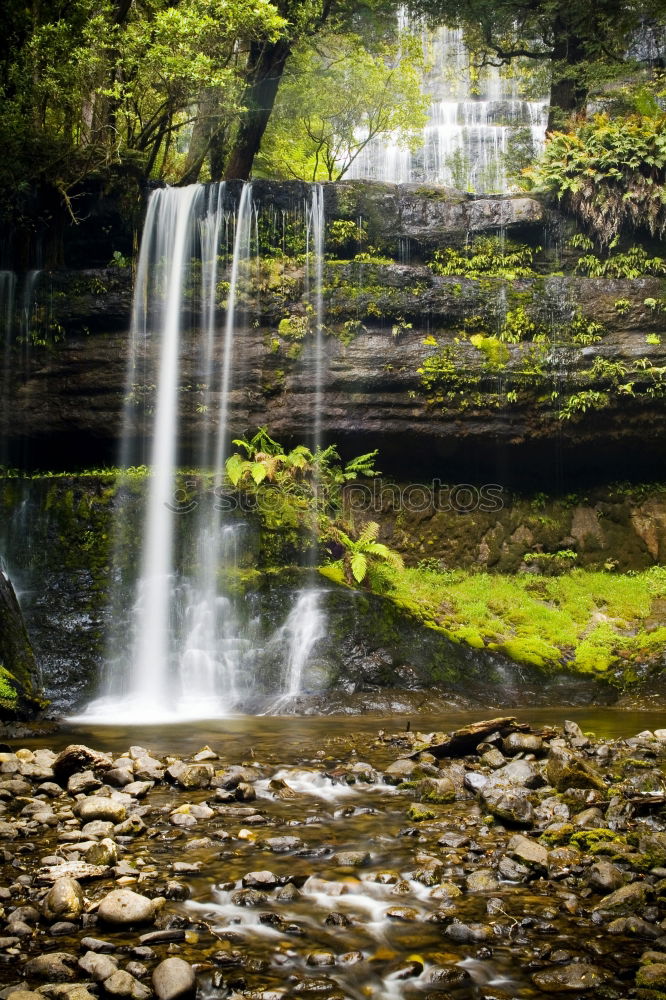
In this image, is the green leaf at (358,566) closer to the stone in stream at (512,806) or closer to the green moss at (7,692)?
the green moss at (7,692)

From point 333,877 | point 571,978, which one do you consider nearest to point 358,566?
point 333,877

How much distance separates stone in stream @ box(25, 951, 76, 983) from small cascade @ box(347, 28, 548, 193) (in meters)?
24.3

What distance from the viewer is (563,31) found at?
1708 centimetres

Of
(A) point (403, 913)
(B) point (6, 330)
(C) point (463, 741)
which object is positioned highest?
(B) point (6, 330)

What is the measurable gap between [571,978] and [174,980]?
1.72m

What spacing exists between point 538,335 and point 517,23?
870 centimetres

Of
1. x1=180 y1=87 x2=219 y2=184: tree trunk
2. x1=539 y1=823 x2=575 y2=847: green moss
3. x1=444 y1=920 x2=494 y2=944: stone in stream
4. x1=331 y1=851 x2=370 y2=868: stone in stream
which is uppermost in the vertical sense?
x1=180 y1=87 x2=219 y2=184: tree trunk

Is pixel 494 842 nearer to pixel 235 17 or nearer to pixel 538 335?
pixel 538 335

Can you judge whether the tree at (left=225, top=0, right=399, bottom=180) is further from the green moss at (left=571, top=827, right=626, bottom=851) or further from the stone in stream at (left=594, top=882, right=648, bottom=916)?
the stone in stream at (left=594, top=882, right=648, bottom=916)

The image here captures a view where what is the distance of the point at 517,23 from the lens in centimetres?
1789

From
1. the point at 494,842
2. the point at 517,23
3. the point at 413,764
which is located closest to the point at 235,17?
the point at 517,23

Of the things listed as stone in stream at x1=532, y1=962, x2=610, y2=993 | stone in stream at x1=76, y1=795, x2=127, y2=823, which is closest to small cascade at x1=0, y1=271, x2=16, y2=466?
stone in stream at x1=76, y1=795, x2=127, y2=823

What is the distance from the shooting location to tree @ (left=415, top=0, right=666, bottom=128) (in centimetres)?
1638

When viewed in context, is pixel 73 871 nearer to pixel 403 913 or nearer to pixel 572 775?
pixel 403 913
